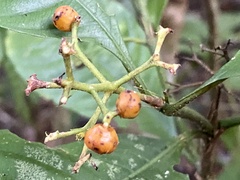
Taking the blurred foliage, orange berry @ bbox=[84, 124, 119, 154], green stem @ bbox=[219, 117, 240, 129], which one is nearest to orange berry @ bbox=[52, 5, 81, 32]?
the blurred foliage

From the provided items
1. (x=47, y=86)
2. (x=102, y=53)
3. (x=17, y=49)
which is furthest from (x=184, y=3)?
(x=47, y=86)

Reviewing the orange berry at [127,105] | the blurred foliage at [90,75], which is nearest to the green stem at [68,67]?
the orange berry at [127,105]

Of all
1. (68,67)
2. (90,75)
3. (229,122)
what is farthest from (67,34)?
(90,75)

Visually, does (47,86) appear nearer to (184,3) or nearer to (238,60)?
(238,60)

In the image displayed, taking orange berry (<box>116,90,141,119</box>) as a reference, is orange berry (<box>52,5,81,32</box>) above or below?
above

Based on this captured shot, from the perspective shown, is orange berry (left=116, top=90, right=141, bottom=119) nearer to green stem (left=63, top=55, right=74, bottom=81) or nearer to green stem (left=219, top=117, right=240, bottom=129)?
green stem (left=63, top=55, right=74, bottom=81)

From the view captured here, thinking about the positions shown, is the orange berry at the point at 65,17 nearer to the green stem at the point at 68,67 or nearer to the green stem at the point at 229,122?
the green stem at the point at 68,67
